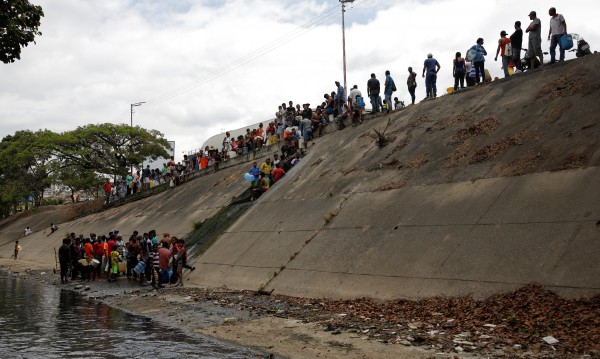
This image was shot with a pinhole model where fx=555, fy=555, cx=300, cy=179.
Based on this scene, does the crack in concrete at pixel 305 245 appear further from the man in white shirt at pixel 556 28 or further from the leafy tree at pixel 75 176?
the leafy tree at pixel 75 176

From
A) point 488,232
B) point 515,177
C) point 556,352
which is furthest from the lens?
point 515,177

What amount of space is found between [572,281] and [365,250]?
16.5 feet

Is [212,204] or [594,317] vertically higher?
[212,204]

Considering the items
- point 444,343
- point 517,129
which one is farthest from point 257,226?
point 444,343

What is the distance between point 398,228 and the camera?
42.3ft

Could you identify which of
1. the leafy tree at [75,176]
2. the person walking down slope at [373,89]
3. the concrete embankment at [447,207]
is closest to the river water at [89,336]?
the concrete embankment at [447,207]

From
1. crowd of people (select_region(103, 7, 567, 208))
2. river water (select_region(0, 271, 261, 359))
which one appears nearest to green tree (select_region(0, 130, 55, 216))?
crowd of people (select_region(103, 7, 567, 208))

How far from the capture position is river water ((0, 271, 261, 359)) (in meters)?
8.23

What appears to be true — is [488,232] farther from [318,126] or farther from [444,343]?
[318,126]

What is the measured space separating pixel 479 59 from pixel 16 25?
1500cm

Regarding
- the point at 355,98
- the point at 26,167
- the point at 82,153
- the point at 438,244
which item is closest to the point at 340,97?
the point at 355,98

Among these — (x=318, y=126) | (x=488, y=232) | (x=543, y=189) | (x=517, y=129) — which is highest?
(x=318, y=126)

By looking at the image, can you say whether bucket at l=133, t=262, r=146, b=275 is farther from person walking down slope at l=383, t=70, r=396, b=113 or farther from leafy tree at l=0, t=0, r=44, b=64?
person walking down slope at l=383, t=70, r=396, b=113

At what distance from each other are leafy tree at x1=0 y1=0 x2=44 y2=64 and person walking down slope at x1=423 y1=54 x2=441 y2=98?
47.1ft
